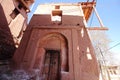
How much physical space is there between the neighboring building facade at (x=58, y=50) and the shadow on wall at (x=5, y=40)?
3.16 metres

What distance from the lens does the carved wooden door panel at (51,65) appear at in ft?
29.0

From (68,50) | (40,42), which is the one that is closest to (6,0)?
(40,42)

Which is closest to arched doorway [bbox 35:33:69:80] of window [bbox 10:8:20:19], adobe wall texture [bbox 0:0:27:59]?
adobe wall texture [bbox 0:0:27:59]

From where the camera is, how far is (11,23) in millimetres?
14484

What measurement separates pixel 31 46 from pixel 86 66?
154 inches

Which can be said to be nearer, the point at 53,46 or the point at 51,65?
the point at 51,65

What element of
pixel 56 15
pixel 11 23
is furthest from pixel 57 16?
pixel 11 23

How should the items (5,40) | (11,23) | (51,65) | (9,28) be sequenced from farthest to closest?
(11,23) → (9,28) → (5,40) → (51,65)

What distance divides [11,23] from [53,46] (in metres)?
7.04

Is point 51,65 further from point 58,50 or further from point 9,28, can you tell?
point 9,28

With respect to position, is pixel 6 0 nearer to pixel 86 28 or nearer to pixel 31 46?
pixel 31 46

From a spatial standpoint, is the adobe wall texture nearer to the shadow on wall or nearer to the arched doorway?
the shadow on wall

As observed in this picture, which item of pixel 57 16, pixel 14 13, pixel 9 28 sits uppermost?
pixel 14 13

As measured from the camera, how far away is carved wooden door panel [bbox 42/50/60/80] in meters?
8.83
